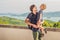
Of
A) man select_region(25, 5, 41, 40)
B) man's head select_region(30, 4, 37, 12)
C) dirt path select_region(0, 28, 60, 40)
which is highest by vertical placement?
man's head select_region(30, 4, 37, 12)

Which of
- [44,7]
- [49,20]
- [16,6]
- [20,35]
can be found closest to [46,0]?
[44,7]

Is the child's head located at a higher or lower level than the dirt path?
higher

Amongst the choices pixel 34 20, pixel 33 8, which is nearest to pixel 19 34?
pixel 34 20

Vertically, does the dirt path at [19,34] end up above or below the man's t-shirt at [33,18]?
below

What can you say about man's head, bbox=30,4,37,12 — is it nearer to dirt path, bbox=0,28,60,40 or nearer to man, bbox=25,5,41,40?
man, bbox=25,5,41,40

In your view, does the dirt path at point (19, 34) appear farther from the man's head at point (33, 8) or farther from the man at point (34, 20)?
the man's head at point (33, 8)

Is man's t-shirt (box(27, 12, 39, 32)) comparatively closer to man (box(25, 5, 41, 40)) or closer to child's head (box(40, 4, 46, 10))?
man (box(25, 5, 41, 40))

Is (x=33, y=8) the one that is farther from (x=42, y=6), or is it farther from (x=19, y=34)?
(x=19, y=34)

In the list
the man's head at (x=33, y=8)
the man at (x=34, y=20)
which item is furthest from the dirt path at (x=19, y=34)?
the man's head at (x=33, y=8)

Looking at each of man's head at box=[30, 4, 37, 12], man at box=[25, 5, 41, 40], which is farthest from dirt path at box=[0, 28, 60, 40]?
man's head at box=[30, 4, 37, 12]

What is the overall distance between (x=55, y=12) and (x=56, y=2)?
12 cm

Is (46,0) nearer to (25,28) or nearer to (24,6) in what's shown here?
(24,6)

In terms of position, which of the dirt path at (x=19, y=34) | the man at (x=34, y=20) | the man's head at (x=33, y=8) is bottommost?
the dirt path at (x=19, y=34)

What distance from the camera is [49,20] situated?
2.17 m
